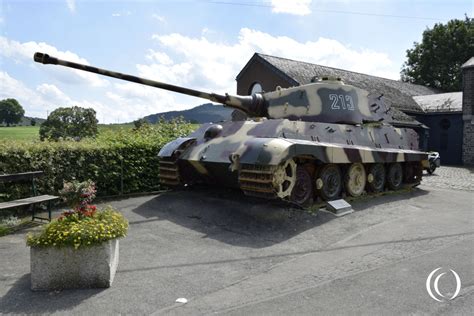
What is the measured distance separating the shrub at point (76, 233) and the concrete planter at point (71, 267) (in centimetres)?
7

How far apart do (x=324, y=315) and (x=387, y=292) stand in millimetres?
1013

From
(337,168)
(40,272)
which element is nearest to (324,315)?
(40,272)

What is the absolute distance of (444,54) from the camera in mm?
42781

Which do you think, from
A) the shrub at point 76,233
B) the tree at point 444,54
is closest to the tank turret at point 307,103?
the shrub at point 76,233

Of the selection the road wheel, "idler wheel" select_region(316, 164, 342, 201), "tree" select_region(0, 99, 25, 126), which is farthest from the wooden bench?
"tree" select_region(0, 99, 25, 126)

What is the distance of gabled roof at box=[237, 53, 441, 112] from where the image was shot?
2523 centimetres

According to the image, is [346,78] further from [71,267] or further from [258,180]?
[71,267]

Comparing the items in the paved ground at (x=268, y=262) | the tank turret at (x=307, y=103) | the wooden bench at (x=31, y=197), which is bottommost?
the paved ground at (x=268, y=262)

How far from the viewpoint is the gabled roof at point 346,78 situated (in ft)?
82.8

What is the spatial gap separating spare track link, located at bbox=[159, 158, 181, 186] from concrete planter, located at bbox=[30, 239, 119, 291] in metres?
5.41

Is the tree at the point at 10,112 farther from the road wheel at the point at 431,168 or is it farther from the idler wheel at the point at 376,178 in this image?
the idler wheel at the point at 376,178

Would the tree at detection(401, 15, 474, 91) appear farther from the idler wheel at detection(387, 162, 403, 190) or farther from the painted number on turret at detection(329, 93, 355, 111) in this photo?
the painted number on turret at detection(329, 93, 355, 111)

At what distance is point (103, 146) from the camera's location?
10867mm

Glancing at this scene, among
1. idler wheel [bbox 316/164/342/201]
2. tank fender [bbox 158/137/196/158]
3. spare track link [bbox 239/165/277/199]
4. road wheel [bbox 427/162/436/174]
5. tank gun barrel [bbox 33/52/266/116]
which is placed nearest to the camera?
tank gun barrel [bbox 33/52/266/116]
